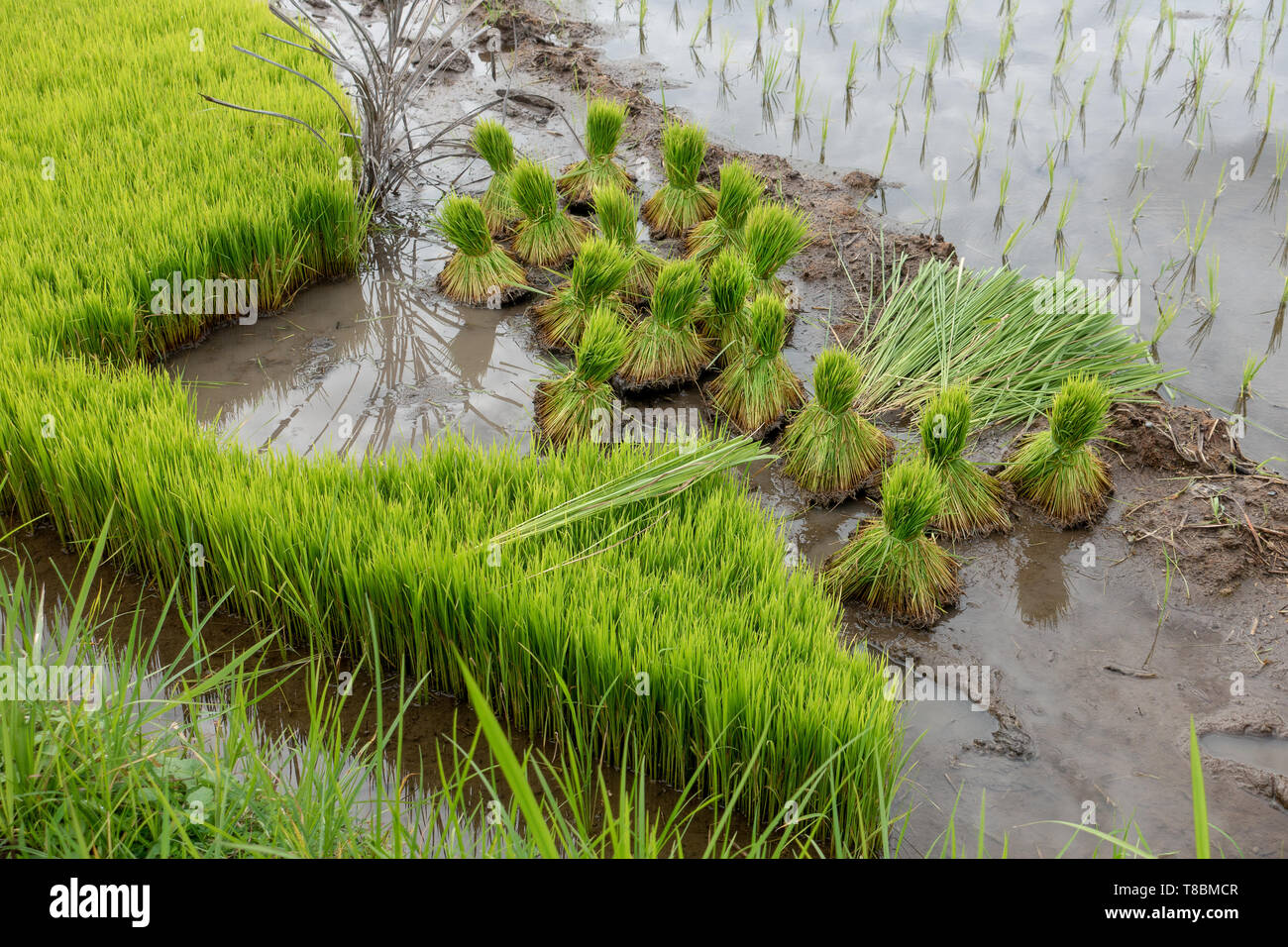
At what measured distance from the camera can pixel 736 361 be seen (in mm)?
4035

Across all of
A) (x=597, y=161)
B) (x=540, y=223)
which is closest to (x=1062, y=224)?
(x=597, y=161)

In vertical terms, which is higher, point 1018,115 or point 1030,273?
point 1018,115

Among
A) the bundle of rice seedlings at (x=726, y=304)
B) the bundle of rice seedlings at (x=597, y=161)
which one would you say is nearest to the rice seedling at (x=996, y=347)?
the bundle of rice seedlings at (x=726, y=304)

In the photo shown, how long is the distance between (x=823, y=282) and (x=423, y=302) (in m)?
2.07

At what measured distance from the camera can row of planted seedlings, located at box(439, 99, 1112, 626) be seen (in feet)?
10.3

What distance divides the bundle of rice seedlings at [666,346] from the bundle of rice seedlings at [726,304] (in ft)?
0.21

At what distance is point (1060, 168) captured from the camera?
18.0ft

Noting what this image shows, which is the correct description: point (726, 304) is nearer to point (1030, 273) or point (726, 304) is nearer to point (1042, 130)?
point (1030, 273)

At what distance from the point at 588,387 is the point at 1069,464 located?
1.86 metres

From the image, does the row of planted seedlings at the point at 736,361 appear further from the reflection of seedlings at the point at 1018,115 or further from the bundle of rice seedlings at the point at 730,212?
the reflection of seedlings at the point at 1018,115

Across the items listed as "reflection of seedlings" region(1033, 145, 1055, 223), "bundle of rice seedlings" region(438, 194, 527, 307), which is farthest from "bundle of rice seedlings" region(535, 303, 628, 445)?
"reflection of seedlings" region(1033, 145, 1055, 223)

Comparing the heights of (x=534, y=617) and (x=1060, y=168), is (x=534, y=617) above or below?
below
